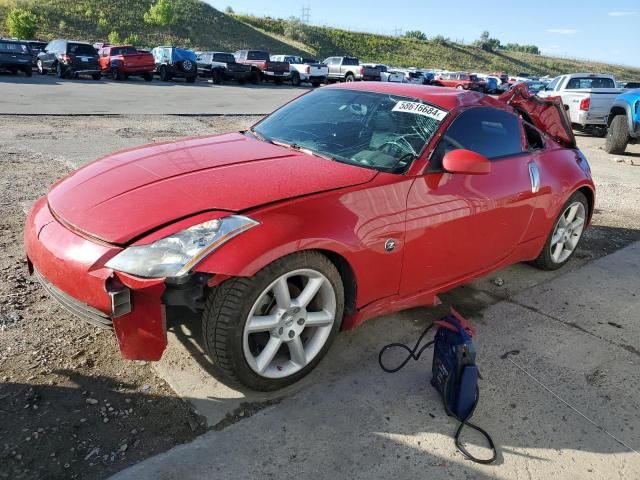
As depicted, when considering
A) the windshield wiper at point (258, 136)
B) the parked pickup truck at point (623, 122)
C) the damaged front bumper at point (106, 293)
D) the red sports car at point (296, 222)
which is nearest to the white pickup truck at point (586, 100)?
the parked pickup truck at point (623, 122)

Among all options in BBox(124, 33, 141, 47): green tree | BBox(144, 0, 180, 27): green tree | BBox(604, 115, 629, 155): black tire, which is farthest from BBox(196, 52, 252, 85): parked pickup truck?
BBox(144, 0, 180, 27): green tree

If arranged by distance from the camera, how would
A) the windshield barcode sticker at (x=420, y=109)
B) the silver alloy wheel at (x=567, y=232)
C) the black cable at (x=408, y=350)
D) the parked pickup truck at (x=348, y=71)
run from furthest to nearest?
the parked pickup truck at (x=348, y=71) → the silver alloy wheel at (x=567, y=232) → the windshield barcode sticker at (x=420, y=109) → the black cable at (x=408, y=350)

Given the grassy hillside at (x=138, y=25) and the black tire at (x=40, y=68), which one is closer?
the black tire at (x=40, y=68)

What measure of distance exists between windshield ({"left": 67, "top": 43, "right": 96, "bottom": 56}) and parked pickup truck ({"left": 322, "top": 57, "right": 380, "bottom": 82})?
45.9 feet

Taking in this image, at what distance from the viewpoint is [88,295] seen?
2.35 m

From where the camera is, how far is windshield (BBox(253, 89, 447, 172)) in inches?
125

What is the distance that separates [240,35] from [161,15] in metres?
9.16

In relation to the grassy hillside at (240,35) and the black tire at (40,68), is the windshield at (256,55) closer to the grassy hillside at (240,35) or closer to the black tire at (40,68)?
the black tire at (40,68)

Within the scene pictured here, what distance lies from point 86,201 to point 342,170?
1.40 metres

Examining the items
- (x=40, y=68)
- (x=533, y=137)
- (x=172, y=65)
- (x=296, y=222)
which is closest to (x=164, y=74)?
(x=172, y=65)

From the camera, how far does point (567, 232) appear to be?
4.61 meters

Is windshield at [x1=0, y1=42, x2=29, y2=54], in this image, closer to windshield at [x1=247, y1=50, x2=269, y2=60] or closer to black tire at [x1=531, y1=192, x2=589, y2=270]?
windshield at [x1=247, y1=50, x2=269, y2=60]

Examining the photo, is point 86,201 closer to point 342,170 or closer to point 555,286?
point 342,170

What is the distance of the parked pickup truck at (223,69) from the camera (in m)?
25.9
